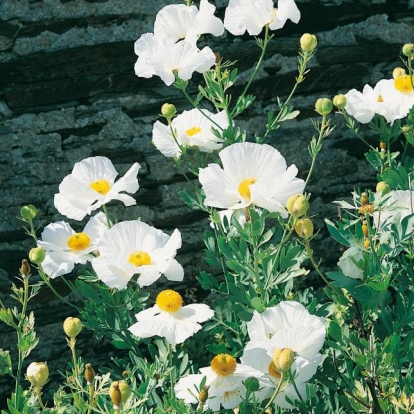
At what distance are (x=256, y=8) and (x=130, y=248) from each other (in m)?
0.78

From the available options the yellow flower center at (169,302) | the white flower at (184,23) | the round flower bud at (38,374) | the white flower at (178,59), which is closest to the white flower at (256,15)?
the white flower at (184,23)

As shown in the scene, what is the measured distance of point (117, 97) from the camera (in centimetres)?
303

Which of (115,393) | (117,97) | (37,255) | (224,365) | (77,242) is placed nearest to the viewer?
(115,393)

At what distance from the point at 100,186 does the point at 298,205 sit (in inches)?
26.4

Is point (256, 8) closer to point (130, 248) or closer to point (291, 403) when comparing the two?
point (130, 248)

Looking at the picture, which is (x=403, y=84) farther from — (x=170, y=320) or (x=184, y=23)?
(x=170, y=320)

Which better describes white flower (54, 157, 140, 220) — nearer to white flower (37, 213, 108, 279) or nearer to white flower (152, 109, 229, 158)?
white flower (37, 213, 108, 279)

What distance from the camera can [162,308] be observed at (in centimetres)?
198

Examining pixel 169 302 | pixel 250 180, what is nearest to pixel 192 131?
pixel 250 180

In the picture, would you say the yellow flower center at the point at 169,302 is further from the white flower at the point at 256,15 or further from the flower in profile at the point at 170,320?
the white flower at the point at 256,15

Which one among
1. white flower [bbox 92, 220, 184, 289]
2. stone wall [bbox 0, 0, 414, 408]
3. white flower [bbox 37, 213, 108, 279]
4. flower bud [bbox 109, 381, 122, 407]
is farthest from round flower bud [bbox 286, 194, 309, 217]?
stone wall [bbox 0, 0, 414, 408]

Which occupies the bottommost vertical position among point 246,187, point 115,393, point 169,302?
point 169,302

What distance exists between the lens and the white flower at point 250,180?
1.92 m

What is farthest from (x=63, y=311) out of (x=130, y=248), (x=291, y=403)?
(x=291, y=403)
